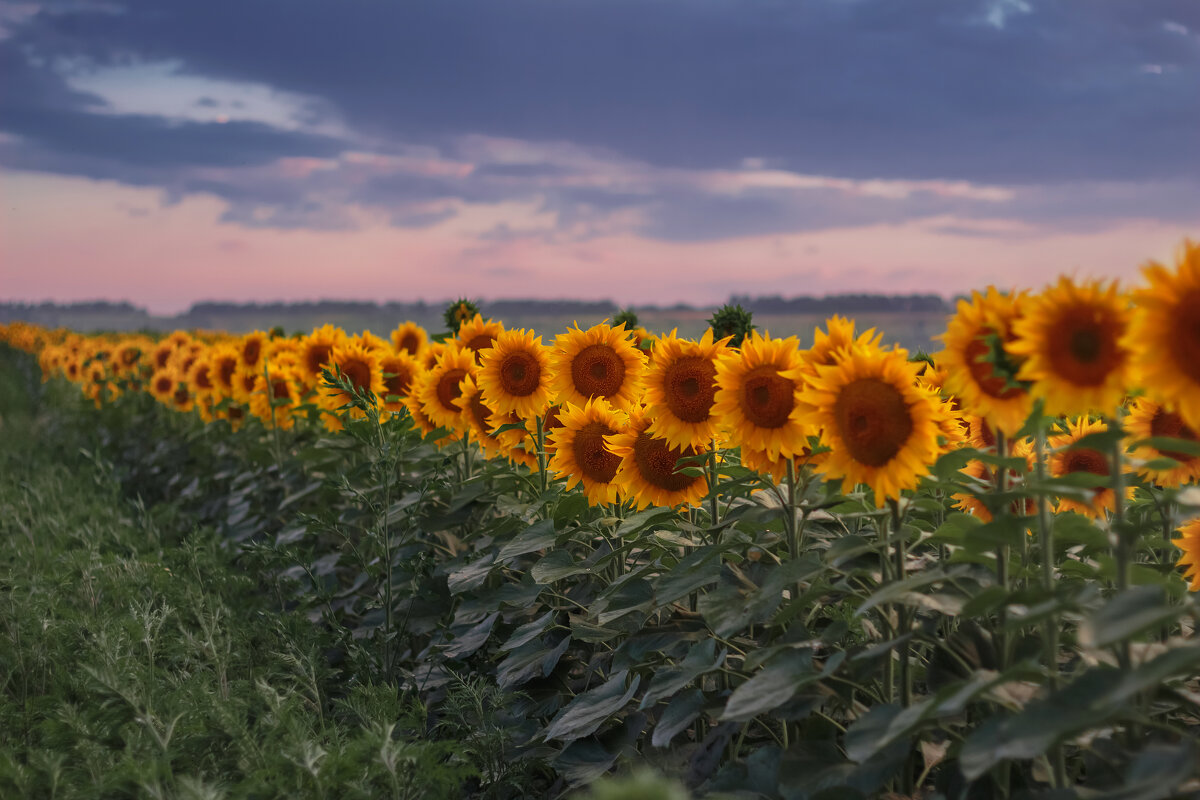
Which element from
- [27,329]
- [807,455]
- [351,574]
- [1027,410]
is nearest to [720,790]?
[807,455]

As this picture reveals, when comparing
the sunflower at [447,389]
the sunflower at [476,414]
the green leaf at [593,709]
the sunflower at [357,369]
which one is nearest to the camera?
the green leaf at [593,709]

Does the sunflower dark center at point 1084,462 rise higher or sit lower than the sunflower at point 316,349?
lower

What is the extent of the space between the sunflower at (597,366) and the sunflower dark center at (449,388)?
3.06 feet

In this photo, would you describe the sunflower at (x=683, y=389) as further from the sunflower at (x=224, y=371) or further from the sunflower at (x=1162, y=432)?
the sunflower at (x=224, y=371)

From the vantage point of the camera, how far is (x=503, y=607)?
358 cm

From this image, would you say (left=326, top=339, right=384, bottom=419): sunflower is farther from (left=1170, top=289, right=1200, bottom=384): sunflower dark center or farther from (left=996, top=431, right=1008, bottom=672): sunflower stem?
(left=1170, top=289, right=1200, bottom=384): sunflower dark center

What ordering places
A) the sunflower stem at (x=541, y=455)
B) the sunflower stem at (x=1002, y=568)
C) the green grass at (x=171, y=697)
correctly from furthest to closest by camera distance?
the sunflower stem at (x=541, y=455) → the green grass at (x=171, y=697) → the sunflower stem at (x=1002, y=568)

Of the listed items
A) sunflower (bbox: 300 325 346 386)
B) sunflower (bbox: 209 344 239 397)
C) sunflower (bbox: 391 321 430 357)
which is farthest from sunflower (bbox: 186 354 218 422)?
sunflower (bbox: 391 321 430 357)

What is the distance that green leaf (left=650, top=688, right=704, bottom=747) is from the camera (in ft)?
8.22

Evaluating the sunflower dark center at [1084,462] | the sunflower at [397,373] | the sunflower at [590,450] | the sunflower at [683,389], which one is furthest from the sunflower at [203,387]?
the sunflower dark center at [1084,462]

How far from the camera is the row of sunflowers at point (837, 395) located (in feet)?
5.78

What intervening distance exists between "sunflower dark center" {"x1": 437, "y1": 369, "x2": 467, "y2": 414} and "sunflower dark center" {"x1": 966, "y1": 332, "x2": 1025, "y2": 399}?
285cm

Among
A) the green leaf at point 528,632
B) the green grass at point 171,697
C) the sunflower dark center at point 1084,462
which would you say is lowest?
the green grass at point 171,697

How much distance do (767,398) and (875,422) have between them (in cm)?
40
